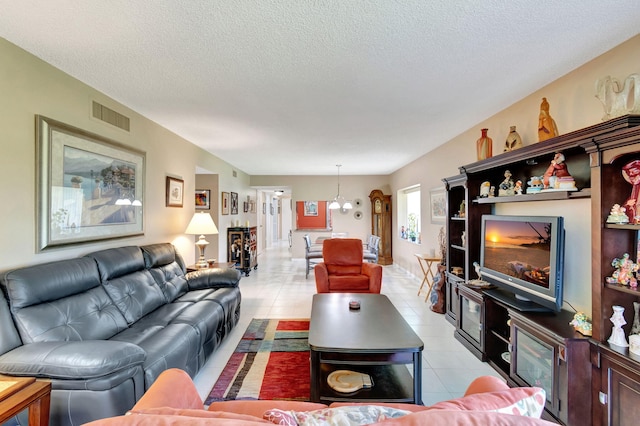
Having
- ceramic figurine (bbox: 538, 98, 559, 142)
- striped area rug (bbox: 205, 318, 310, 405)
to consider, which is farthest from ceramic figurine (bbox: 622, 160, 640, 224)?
striped area rug (bbox: 205, 318, 310, 405)

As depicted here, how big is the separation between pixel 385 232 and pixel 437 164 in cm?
324

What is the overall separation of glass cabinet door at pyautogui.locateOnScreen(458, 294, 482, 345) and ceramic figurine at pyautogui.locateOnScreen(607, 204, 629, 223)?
145cm

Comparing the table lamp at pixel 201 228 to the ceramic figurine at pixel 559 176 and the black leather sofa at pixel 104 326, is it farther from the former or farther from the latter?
the ceramic figurine at pixel 559 176

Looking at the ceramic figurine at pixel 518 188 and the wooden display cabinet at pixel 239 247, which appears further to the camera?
the wooden display cabinet at pixel 239 247

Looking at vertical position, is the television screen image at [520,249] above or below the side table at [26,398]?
above

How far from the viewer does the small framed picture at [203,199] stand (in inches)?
231

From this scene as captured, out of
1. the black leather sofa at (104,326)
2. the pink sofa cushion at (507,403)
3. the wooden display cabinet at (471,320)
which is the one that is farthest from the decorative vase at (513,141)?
the black leather sofa at (104,326)

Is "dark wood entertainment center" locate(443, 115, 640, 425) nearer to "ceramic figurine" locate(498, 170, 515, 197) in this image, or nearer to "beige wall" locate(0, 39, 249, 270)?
"ceramic figurine" locate(498, 170, 515, 197)

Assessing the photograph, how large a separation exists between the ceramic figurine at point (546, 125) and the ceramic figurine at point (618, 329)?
129 cm

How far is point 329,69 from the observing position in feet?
7.16

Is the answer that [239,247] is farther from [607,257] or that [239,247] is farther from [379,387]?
[607,257]

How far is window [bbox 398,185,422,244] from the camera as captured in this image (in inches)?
261

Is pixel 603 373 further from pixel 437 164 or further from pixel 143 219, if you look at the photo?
pixel 143 219

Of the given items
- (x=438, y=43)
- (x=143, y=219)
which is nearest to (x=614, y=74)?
(x=438, y=43)
